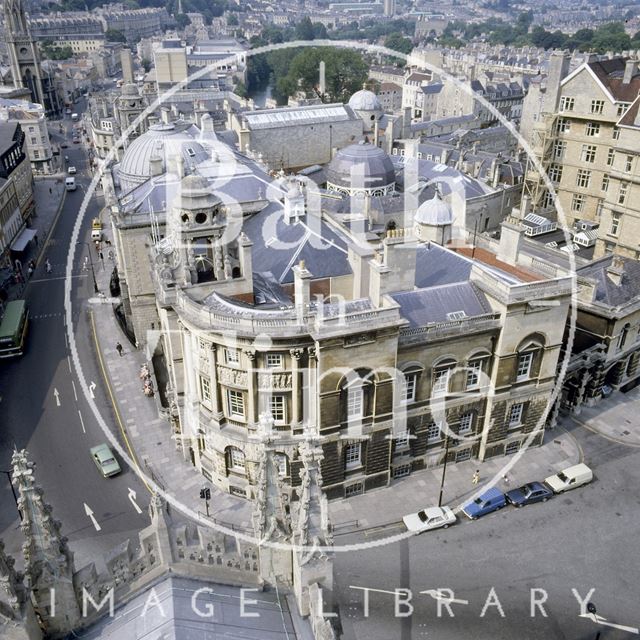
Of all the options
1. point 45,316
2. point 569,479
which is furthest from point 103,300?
point 569,479

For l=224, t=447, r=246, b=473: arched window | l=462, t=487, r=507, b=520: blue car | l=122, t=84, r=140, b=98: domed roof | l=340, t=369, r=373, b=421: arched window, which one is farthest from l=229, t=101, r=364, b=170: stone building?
l=462, t=487, r=507, b=520: blue car

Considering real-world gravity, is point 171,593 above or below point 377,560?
above

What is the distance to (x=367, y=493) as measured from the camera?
141 ft

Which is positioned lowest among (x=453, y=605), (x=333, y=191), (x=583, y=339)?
(x=453, y=605)

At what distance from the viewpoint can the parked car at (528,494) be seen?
137ft

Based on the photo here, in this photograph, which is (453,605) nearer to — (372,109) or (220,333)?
(220,333)

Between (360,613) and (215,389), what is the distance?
52.9 feet

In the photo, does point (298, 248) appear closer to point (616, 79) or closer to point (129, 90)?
point (616, 79)

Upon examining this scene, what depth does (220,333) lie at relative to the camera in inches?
1427

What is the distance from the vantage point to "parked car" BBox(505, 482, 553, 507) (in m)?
41.8

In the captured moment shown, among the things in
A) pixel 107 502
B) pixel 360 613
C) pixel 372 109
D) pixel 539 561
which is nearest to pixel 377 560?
pixel 360 613

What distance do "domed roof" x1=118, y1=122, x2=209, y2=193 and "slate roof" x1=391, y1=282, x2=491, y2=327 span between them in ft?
116

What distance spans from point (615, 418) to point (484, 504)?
Answer: 16772mm

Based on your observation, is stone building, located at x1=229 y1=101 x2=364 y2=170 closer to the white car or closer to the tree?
the white car
